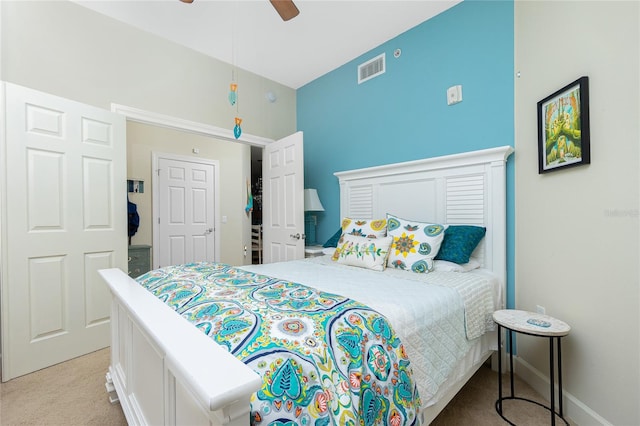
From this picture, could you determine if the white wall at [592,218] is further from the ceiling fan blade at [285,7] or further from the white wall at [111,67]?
the white wall at [111,67]

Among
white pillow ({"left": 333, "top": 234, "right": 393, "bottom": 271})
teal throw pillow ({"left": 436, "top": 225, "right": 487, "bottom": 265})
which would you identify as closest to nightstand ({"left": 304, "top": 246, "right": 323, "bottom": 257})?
white pillow ({"left": 333, "top": 234, "right": 393, "bottom": 271})

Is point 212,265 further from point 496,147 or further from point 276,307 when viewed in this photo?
point 496,147

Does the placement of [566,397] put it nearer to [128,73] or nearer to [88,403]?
[88,403]

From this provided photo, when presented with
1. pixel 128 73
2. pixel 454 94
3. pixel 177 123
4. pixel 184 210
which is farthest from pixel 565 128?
pixel 184 210

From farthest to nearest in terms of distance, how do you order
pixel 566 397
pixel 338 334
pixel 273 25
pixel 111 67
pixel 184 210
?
pixel 184 210 < pixel 273 25 < pixel 111 67 < pixel 566 397 < pixel 338 334

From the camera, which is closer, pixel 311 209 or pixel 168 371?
pixel 168 371

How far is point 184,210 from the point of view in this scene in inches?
173

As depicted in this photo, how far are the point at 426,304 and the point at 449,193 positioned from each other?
131cm

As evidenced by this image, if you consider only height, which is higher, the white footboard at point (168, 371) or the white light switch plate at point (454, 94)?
the white light switch plate at point (454, 94)

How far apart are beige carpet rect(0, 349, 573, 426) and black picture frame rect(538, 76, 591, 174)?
4.60ft

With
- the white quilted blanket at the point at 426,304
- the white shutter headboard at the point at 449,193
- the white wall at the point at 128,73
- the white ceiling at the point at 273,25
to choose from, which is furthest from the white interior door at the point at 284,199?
the white quilted blanket at the point at 426,304

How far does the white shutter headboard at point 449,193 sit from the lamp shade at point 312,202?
22.3 inches

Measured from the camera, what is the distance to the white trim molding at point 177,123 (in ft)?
8.39

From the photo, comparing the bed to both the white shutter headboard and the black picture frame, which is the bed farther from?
the black picture frame
